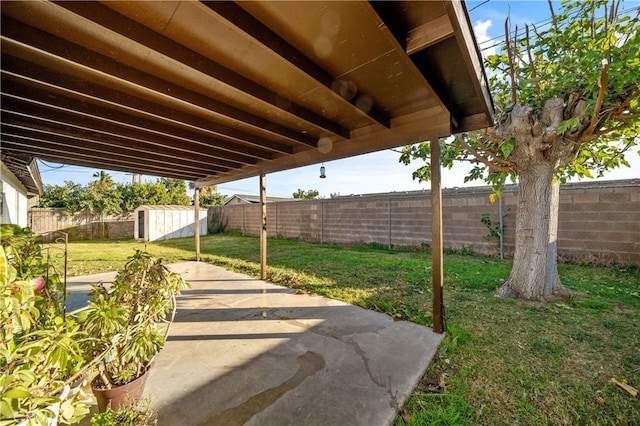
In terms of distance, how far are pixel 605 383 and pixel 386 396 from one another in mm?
1642

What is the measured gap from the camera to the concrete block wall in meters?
4.80

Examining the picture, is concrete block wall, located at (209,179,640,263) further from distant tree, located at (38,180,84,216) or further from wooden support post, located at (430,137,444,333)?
distant tree, located at (38,180,84,216)

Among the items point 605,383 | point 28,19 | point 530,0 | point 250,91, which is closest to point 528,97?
point 530,0

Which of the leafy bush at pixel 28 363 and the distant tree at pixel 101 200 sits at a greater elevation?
the distant tree at pixel 101 200

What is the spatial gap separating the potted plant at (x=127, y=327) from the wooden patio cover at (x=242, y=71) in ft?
4.75

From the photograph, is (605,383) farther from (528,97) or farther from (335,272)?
(335,272)

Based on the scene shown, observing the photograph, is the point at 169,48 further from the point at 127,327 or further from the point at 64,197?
the point at 64,197

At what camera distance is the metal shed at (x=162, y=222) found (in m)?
11.6

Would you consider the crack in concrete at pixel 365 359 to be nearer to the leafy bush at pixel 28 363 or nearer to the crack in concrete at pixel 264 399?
the crack in concrete at pixel 264 399

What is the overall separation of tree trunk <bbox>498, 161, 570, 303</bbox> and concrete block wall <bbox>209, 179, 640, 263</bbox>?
249cm

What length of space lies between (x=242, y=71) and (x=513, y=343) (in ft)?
11.3

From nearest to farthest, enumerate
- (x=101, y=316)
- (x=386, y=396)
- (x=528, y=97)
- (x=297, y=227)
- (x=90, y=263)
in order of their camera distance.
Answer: (x=101, y=316) < (x=386, y=396) < (x=528, y=97) < (x=90, y=263) < (x=297, y=227)

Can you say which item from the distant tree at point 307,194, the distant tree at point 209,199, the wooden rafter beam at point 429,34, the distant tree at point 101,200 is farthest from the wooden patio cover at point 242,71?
the distant tree at point 307,194

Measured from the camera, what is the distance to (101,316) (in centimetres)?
142
